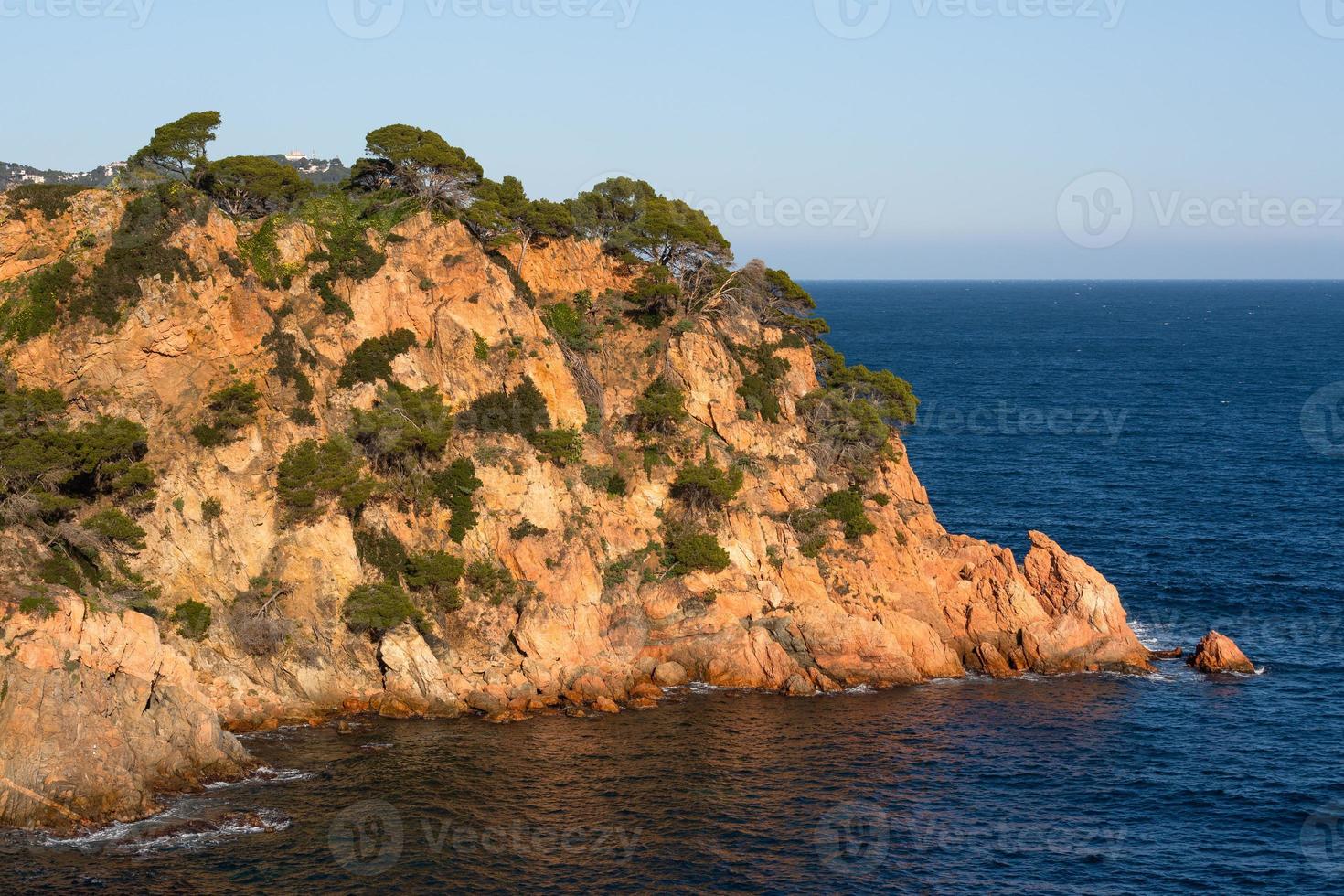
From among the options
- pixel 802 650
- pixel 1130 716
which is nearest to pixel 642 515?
pixel 802 650

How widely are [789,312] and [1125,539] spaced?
101 ft

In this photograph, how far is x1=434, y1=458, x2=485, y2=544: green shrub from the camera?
70625 millimetres

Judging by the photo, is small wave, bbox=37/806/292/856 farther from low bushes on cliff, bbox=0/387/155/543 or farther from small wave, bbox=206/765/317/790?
low bushes on cliff, bbox=0/387/155/543

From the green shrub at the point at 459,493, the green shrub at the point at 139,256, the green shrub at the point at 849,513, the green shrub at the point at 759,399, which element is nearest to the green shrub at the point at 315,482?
the green shrub at the point at 459,493

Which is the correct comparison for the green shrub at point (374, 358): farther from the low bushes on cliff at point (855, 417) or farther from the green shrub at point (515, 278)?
the low bushes on cliff at point (855, 417)

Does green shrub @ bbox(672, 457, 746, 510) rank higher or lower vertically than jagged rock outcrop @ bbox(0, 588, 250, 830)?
higher

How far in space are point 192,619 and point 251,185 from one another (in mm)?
28063

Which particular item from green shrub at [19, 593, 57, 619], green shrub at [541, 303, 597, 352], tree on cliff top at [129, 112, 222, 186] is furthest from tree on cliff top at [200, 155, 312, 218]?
green shrub at [19, 593, 57, 619]

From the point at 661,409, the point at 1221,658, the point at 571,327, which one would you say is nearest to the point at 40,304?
the point at 571,327

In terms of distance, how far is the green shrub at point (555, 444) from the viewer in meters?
74.6

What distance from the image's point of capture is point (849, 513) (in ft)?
257

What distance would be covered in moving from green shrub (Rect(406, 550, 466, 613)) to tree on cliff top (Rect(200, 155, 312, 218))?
2453 centimetres

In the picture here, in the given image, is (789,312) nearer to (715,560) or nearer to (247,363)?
(715,560)

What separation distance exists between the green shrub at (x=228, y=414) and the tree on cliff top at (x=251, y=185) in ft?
46.9
